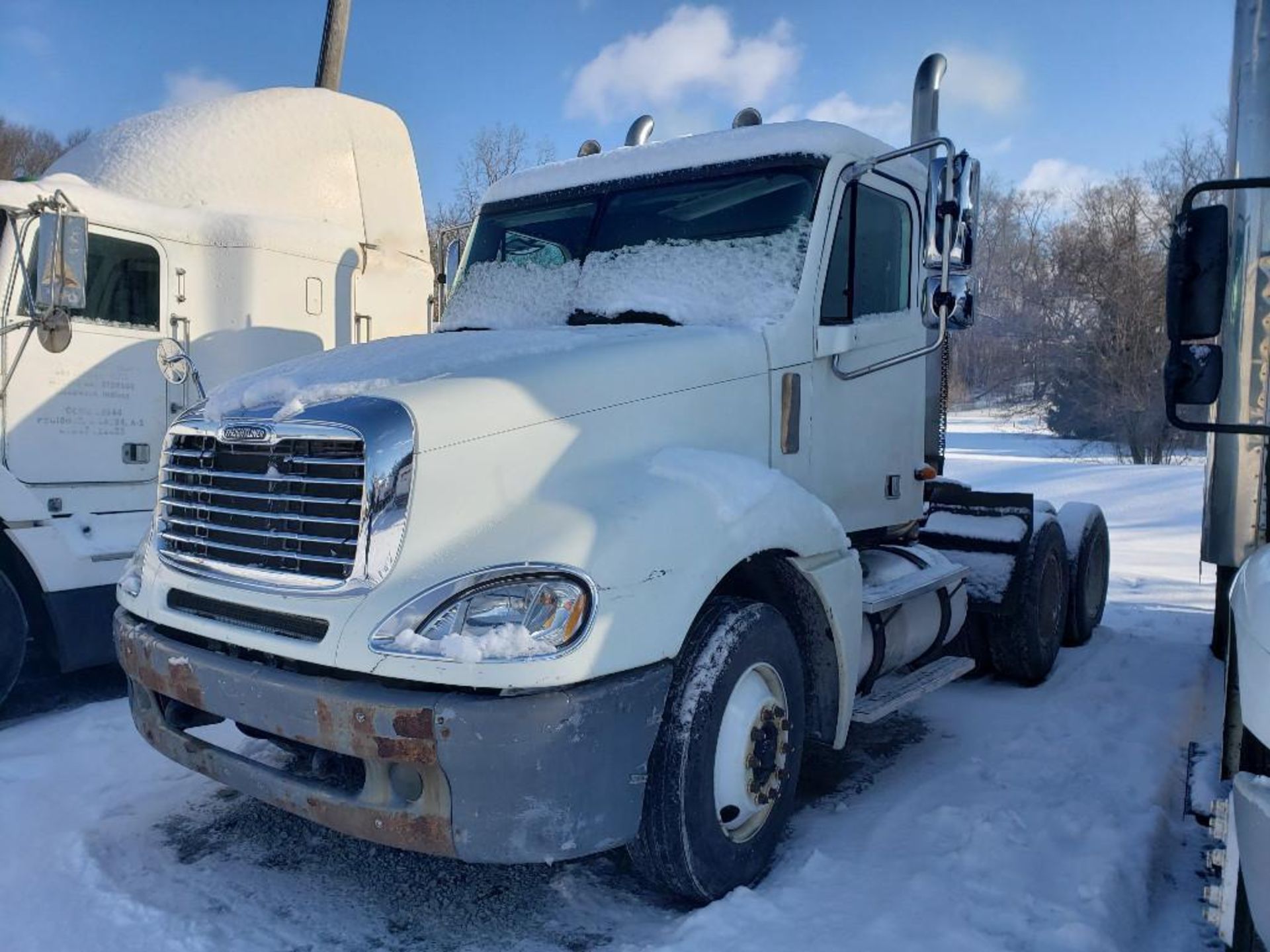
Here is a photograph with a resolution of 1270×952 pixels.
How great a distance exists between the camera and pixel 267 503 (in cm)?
302

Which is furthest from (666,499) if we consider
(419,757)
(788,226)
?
(788,226)

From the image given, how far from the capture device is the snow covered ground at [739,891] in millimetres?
2982

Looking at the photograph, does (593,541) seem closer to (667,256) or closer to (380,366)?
(380,366)

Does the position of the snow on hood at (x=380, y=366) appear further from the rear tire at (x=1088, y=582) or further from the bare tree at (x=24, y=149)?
the bare tree at (x=24, y=149)

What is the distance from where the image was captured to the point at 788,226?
Result: 4031 millimetres

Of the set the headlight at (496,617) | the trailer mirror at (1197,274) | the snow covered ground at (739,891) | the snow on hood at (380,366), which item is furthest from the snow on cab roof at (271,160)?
the trailer mirror at (1197,274)

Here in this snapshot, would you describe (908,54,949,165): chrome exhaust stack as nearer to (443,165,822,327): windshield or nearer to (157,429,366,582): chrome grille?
(443,165,822,327): windshield

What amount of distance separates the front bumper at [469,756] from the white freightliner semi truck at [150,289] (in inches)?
111

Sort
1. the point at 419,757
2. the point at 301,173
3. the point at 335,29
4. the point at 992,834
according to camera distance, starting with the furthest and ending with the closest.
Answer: the point at 335,29 < the point at 301,173 < the point at 992,834 < the point at 419,757

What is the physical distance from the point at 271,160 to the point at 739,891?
5.33 meters

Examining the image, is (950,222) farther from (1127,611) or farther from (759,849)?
(1127,611)

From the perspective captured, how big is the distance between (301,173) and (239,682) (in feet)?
14.7

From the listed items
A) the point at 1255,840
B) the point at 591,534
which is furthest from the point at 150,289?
the point at 1255,840

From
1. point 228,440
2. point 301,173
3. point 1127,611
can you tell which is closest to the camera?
point 228,440
